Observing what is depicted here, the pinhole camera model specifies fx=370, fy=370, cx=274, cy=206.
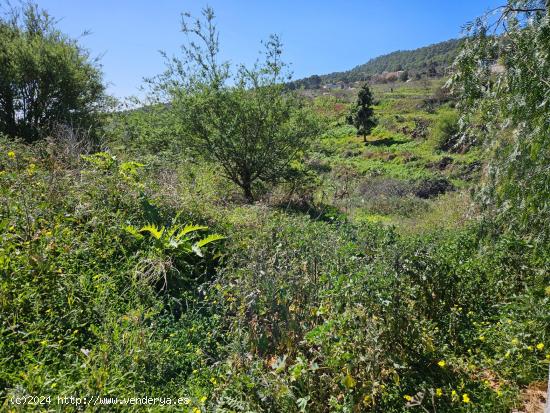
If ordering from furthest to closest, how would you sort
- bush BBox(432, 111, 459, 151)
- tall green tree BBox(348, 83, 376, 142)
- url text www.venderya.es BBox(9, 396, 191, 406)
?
tall green tree BBox(348, 83, 376, 142), bush BBox(432, 111, 459, 151), url text www.venderya.es BBox(9, 396, 191, 406)

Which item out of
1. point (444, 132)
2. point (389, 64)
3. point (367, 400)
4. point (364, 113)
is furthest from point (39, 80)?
point (389, 64)

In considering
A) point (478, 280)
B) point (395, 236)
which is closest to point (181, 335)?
point (395, 236)

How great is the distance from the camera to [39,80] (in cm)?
948

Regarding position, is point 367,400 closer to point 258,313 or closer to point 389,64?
point 258,313

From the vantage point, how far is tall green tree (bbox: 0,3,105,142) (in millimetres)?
9102

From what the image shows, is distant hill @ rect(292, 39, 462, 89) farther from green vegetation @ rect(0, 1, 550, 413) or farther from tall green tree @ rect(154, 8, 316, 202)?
green vegetation @ rect(0, 1, 550, 413)

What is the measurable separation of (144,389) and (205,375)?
1.41 ft

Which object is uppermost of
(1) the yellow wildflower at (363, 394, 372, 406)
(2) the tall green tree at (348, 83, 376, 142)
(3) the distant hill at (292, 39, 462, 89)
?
(3) the distant hill at (292, 39, 462, 89)

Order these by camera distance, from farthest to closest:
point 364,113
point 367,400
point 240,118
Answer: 1. point 364,113
2. point 240,118
3. point 367,400

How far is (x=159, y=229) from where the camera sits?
4.52 m

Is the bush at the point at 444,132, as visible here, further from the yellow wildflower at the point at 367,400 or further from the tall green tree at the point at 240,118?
the yellow wildflower at the point at 367,400

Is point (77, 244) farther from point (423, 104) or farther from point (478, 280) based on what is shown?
point (423, 104)

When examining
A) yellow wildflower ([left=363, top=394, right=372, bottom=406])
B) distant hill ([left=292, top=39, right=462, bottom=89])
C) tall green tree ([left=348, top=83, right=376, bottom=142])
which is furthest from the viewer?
distant hill ([left=292, top=39, right=462, bottom=89])

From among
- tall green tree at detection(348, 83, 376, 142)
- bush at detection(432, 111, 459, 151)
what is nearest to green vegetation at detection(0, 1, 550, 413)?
bush at detection(432, 111, 459, 151)
